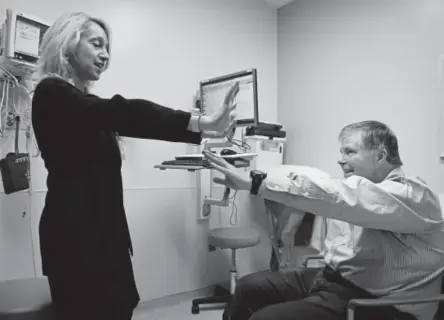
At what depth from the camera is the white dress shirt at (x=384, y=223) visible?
113 centimetres

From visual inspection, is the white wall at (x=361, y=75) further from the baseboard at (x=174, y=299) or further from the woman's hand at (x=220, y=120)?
the woman's hand at (x=220, y=120)

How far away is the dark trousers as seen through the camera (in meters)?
1.15

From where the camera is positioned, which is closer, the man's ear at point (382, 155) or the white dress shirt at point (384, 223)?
the white dress shirt at point (384, 223)

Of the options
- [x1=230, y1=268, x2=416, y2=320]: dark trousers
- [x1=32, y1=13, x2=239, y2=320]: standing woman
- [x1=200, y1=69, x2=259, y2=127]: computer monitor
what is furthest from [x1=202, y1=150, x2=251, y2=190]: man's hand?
[x1=200, y1=69, x2=259, y2=127]: computer monitor

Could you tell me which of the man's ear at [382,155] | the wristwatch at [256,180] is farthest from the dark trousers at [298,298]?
the man's ear at [382,155]

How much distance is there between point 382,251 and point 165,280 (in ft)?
6.05

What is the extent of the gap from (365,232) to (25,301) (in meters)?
1.21

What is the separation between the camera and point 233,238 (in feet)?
7.89

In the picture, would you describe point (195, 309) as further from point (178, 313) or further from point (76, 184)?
point (76, 184)

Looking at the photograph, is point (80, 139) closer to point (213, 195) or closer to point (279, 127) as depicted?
point (213, 195)

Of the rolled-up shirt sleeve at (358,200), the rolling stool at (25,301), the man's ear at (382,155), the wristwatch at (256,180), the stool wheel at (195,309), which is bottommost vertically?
the stool wheel at (195,309)

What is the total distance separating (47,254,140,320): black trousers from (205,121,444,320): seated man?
49 centimetres

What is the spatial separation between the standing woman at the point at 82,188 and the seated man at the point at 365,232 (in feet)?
1.29

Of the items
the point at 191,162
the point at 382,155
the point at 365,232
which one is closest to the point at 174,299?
Result: the point at 191,162
